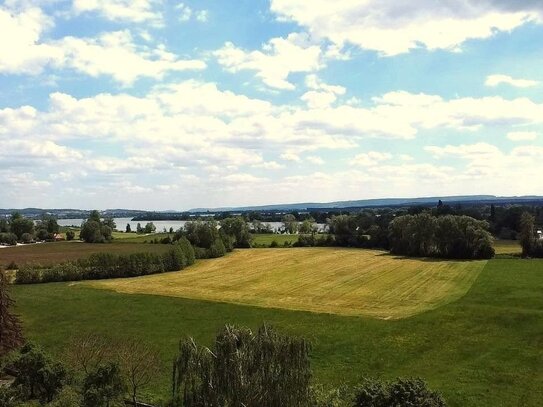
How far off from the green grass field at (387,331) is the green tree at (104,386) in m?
8.09

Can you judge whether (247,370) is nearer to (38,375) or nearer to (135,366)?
(135,366)

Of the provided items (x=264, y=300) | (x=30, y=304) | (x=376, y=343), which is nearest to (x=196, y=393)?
(x=376, y=343)

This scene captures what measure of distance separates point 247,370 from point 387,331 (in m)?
35.2

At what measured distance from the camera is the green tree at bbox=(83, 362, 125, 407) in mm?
29500

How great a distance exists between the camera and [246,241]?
150625 mm

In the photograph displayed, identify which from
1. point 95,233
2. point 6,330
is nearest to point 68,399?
point 6,330

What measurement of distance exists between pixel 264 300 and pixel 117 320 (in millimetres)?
20128

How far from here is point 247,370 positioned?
67.5 ft

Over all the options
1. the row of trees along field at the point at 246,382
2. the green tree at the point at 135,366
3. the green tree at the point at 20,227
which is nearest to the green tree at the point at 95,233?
the green tree at the point at 20,227

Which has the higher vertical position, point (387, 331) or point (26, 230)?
point (26, 230)

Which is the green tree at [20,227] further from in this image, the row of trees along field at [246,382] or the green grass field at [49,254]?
the row of trees along field at [246,382]

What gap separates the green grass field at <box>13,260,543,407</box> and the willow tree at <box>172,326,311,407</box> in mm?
18188

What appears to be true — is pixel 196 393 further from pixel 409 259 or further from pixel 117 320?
pixel 409 259

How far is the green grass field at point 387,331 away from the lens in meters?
39.5
